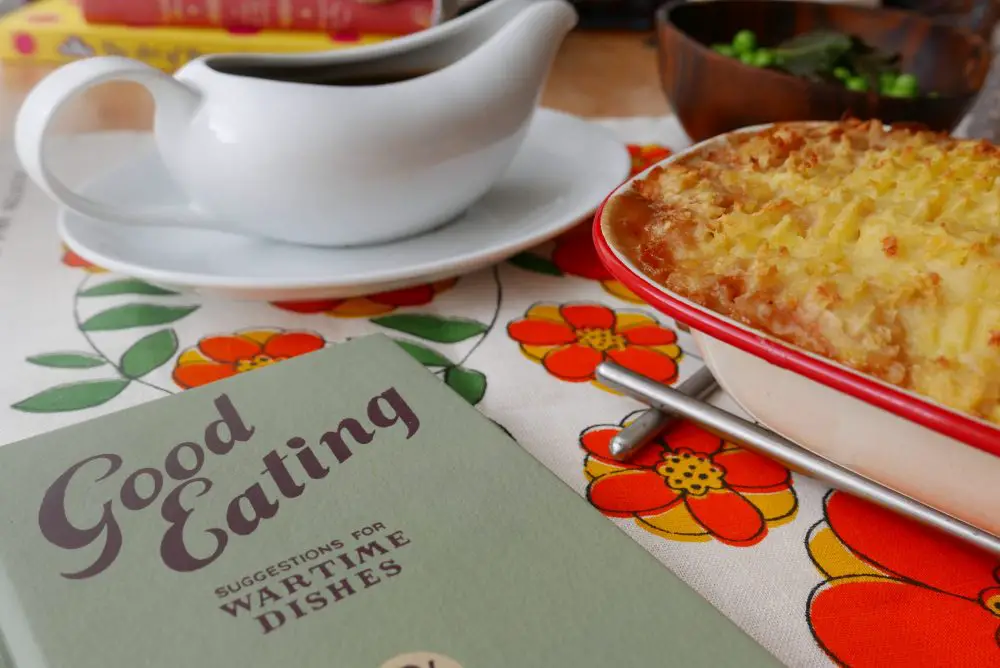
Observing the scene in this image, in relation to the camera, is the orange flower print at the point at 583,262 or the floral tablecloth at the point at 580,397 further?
the orange flower print at the point at 583,262

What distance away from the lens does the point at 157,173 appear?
68 cm

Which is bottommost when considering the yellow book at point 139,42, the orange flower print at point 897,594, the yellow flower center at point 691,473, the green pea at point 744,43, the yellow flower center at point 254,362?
the yellow book at point 139,42

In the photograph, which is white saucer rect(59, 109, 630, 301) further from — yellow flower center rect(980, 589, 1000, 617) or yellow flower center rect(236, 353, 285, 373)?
yellow flower center rect(980, 589, 1000, 617)

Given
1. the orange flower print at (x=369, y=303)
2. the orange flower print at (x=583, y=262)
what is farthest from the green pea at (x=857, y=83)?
the orange flower print at (x=369, y=303)

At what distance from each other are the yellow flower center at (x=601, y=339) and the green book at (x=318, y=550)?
13cm

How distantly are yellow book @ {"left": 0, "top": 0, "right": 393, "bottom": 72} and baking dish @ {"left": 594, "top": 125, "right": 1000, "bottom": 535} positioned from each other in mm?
813

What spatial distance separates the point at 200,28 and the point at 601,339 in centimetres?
82

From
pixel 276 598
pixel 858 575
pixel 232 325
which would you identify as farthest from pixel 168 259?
pixel 858 575

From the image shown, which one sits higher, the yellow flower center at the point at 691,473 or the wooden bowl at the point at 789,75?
the wooden bowl at the point at 789,75

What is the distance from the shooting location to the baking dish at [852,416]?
32cm

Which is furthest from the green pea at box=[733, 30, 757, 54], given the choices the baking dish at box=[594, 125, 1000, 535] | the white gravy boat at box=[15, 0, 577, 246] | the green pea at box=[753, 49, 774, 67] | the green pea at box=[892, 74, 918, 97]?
the baking dish at box=[594, 125, 1000, 535]

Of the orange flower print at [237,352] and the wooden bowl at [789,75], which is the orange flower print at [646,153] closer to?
the wooden bowl at [789,75]

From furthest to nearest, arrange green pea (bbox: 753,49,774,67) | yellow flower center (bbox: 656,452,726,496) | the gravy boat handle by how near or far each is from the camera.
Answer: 1. green pea (bbox: 753,49,774,67)
2. the gravy boat handle
3. yellow flower center (bbox: 656,452,726,496)

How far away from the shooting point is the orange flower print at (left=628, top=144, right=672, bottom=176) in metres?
0.80
